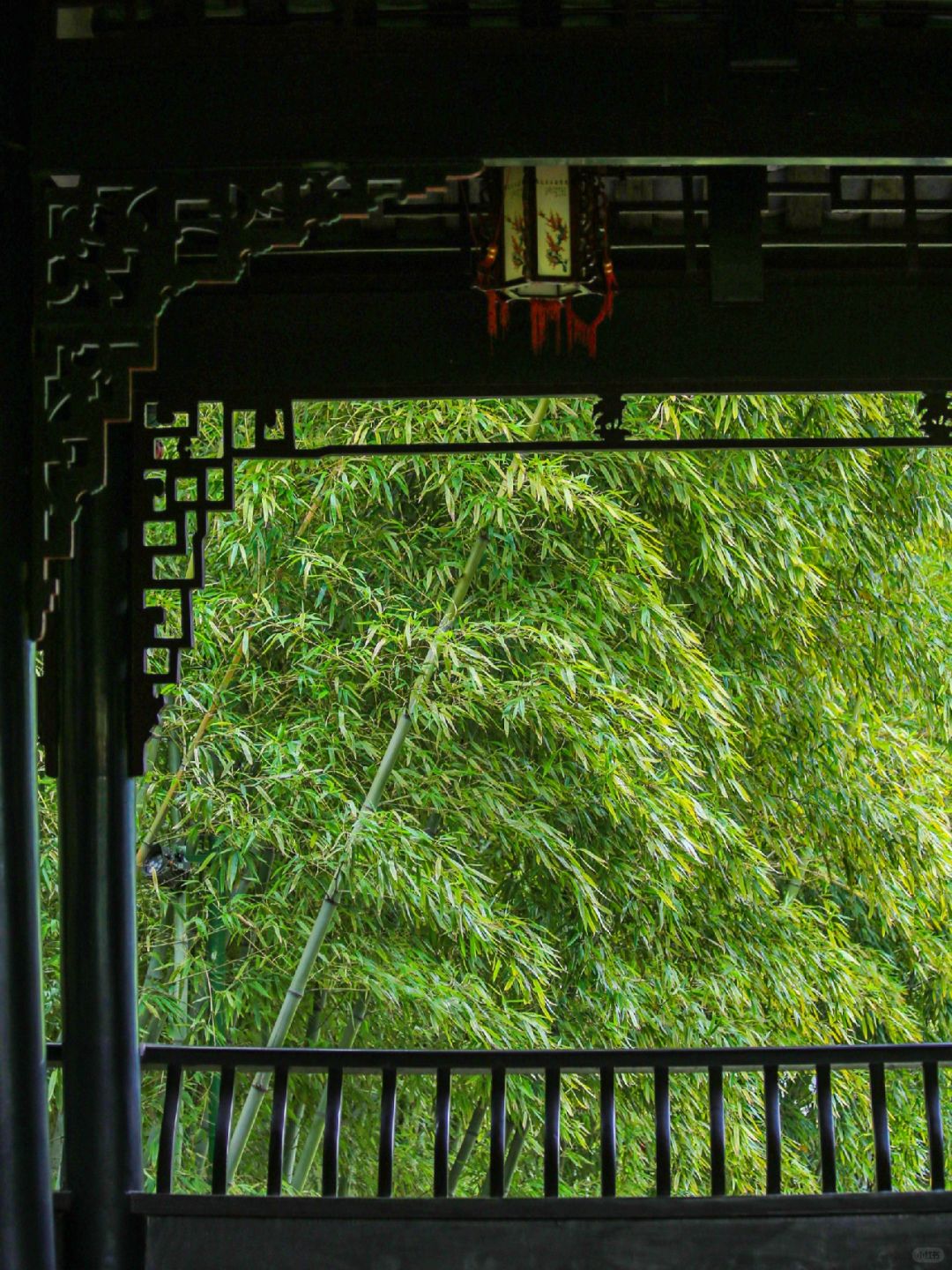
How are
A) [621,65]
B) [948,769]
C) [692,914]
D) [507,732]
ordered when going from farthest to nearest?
[948,769] → [692,914] → [507,732] → [621,65]

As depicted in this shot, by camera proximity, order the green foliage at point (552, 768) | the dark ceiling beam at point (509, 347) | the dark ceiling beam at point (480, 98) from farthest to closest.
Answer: the green foliage at point (552, 768)
the dark ceiling beam at point (509, 347)
the dark ceiling beam at point (480, 98)

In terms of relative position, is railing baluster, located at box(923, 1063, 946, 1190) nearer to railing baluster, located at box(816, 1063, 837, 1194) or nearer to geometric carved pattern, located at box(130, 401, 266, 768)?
railing baluster, located at box(816, 1063, 837, 1194)

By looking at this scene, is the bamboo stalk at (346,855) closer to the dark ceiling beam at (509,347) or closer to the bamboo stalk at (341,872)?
the bamboo stalk at (341,872)

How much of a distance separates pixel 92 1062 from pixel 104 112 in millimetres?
1941

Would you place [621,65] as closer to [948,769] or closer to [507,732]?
[507,732]

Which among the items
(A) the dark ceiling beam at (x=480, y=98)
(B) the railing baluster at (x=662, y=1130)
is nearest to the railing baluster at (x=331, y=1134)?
(B) the railing baluster at (x=662, y=1130)

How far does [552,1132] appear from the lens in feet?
12.4

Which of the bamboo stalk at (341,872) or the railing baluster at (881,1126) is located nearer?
the railing baluster at (881,1126)

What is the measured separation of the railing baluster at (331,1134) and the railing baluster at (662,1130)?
0.73m

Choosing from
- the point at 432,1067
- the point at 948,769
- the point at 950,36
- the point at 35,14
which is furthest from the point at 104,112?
the point at 948,769

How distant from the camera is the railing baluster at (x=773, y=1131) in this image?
12.4 feet

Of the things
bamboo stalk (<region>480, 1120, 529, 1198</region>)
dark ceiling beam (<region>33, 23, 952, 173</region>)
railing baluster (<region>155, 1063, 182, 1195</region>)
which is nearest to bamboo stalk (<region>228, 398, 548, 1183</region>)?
bamboo stalk (<region>480, 1120, 529, 1198</region>)

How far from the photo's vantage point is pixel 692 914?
20.5ft

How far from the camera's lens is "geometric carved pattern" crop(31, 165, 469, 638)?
2842mm
